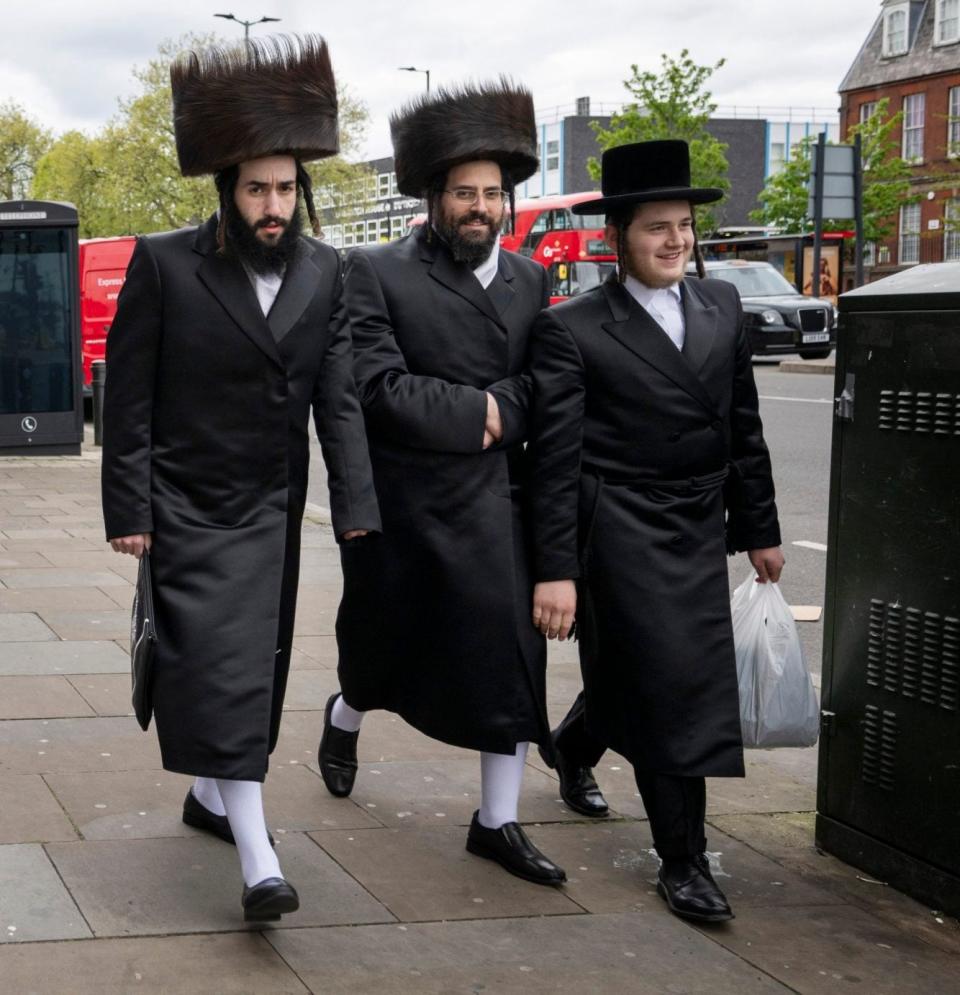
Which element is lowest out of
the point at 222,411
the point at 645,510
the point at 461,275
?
the point at 645,510

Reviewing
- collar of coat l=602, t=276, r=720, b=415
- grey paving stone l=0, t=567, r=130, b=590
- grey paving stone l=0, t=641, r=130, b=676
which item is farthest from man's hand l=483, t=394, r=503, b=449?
grey paving stone l=0, t=567, r=130, b=590

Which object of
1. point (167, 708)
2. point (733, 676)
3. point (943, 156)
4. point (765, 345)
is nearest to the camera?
point (167, 708)

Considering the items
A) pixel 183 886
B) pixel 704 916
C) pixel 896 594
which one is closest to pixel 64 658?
pixel 183 886

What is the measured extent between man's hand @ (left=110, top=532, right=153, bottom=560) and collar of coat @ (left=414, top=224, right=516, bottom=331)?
103cm

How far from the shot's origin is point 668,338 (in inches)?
161

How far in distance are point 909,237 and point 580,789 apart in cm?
5543

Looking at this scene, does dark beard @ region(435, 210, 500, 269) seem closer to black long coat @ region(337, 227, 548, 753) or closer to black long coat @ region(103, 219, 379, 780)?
black long coat @ region(337, 227, 548, 753)

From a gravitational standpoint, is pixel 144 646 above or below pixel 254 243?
below

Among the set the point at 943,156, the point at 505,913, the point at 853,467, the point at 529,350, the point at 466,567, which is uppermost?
the point at 943,156

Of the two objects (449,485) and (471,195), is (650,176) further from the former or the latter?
(449,485)

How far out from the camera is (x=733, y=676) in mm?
4086

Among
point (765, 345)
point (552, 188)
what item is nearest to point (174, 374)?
point (765, 345)

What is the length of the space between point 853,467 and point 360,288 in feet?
4.36

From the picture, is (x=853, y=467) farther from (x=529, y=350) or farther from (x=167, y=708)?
(x=167, y=708)
